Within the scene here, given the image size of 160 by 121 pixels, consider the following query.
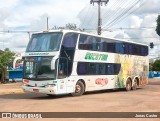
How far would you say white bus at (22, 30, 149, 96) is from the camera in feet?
69.3

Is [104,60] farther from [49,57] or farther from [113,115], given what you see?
[113,115]

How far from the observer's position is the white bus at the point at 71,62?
21.1 meters

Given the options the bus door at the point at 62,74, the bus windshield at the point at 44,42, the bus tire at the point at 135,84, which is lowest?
the bus tire at the point at 135,84

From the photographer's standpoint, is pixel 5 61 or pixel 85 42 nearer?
pixel 85 42

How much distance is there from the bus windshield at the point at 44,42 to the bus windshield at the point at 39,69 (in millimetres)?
586

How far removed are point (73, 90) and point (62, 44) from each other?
2984 mm

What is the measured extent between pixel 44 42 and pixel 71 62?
192 centimetres

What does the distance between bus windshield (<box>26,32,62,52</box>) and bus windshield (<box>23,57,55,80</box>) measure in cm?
59

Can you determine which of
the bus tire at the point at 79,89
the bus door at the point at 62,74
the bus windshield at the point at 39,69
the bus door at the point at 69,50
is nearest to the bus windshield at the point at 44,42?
the bus door at the point at 69,50

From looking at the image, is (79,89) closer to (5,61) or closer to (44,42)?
(44,42)

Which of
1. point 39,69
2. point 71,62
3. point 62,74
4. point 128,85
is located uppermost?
point 71,62

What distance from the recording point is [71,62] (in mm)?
22094

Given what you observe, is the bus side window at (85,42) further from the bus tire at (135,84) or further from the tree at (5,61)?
the tree at (5,61)

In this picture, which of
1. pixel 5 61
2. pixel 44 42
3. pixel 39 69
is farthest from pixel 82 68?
pixel 5 61
